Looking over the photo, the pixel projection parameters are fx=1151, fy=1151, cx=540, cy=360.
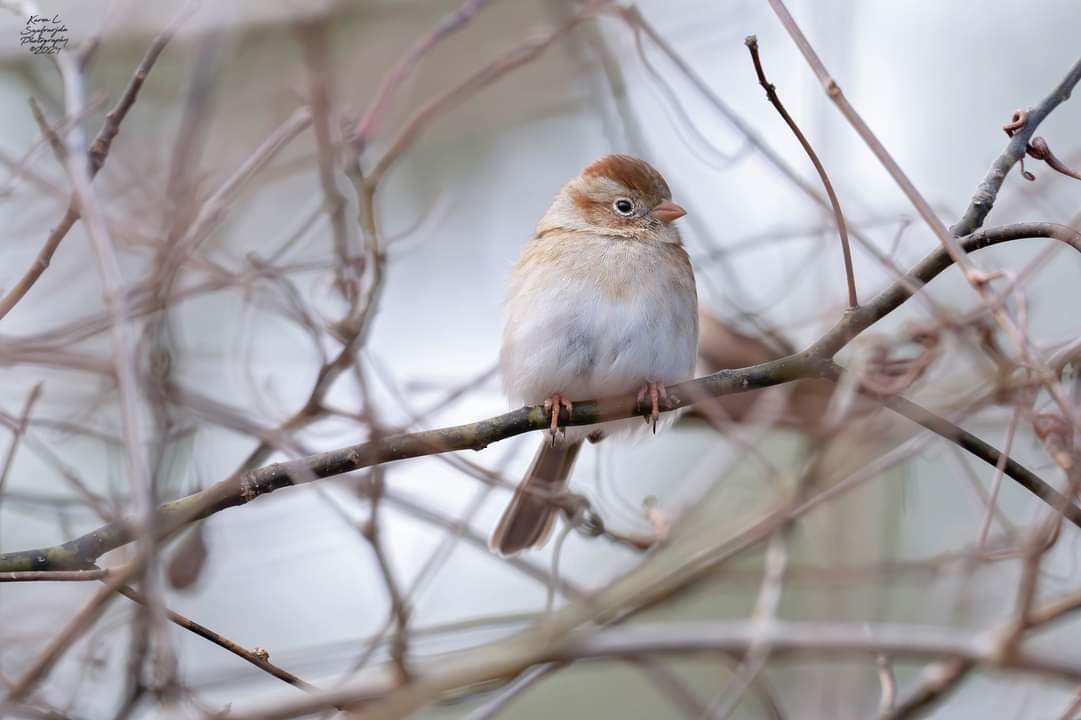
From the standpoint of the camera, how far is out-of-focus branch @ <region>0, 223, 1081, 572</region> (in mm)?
2883

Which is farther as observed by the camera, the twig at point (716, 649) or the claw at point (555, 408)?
the claw at point (555, 408)

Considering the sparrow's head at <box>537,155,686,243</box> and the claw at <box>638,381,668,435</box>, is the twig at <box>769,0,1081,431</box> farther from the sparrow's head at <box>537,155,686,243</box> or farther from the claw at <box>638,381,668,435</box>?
the sparrow's head at <box>537,155,686,243</box>

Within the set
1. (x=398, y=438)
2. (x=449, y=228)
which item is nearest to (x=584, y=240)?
(x=398, y=438)

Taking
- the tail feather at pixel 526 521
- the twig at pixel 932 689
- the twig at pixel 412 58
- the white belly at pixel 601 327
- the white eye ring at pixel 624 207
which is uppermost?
the white eye ring at pixel 624 207

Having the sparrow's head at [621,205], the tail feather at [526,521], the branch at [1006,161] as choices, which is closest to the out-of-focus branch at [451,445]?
the branch at [1006,161]

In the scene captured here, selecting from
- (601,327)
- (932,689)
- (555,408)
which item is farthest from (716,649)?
(601,327)

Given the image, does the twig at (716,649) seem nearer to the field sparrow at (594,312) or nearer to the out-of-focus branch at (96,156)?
the out-of-focus branch at (96,156)

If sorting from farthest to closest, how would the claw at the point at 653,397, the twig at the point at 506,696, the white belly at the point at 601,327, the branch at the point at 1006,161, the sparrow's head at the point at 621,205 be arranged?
1. the sparrow's head at the point at 621,205
2. the white belly at the point at 601,327
3. the claw at the point at 653,397
4. the branch at the point at 1006,161
5. the twig at the point at 506,696

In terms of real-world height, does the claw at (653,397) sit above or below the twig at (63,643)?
above

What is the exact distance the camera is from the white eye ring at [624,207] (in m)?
5.33

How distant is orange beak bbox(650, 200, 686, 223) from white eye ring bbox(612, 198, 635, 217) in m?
0.10

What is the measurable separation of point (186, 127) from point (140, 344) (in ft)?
2.07

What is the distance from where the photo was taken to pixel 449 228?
11.2 m

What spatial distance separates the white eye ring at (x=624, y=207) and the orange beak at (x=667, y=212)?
10 cm
